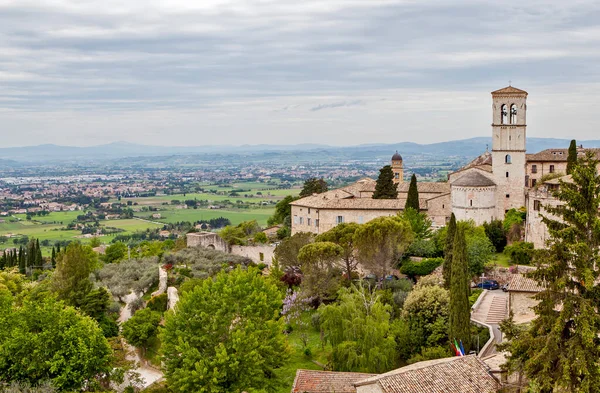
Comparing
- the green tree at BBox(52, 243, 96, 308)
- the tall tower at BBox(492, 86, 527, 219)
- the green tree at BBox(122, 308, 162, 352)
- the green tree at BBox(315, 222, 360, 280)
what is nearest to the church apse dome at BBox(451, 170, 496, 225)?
the tall tower at BBox(492, 86, 527, 219)

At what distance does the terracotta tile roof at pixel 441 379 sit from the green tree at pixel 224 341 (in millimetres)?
5243

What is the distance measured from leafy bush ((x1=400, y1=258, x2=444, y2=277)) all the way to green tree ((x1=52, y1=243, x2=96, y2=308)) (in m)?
21.1

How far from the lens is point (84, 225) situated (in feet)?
458

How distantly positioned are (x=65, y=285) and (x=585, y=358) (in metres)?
32.2

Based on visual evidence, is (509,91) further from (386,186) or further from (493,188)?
(386,186)

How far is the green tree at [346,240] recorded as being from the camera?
42562mm

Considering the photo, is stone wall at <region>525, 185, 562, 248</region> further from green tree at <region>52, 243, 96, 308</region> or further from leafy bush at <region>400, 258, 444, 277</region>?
green tree at <region>52, 243, 96, 308</region>

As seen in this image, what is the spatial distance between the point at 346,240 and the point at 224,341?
1849cm

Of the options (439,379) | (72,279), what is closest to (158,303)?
(72,279)

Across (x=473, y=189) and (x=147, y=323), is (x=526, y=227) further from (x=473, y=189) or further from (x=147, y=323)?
(x=147, y=323)

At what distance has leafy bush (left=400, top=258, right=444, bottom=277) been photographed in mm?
42062

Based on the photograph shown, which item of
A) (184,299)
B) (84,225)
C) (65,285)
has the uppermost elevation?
(184,299)

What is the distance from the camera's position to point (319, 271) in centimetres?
4003

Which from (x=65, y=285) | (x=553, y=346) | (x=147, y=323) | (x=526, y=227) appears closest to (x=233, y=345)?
(x=553, y=346)
